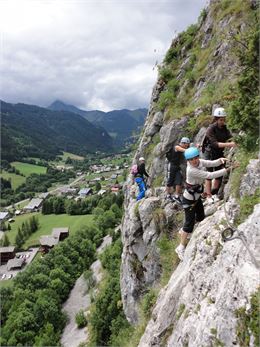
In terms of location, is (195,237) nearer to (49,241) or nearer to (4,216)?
(49,241)

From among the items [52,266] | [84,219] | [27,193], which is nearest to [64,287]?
[52,266]

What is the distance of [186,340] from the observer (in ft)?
25.6

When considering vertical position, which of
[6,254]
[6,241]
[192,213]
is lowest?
[6,241]

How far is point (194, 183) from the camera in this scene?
1071 centimetres

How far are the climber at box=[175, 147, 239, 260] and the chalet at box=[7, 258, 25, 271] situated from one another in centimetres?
7624

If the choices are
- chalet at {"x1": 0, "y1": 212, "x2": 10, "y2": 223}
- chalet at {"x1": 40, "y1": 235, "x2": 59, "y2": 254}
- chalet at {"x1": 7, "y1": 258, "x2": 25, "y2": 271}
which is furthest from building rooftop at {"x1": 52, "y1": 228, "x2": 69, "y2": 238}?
chalet at {"x1": 0, "y1": 212, "x2": 10, "y2": 223}

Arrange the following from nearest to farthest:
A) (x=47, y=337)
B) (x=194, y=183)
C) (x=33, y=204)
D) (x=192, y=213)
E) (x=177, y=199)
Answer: (x=194, y=183) → (x=192, y=213) → (x=177, y=199) → (x=47, y=337) → (x=33, y=204)

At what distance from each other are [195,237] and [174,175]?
679cm

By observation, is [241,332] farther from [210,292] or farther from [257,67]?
[257,67]

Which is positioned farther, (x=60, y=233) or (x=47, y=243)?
(x=60, y=233)

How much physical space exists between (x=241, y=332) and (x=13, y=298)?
57.0m

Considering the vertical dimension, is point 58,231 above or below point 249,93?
below

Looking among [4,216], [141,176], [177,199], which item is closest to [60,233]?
[4,216]

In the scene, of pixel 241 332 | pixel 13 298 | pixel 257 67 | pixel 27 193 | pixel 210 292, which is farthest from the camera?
pixel 27 193
